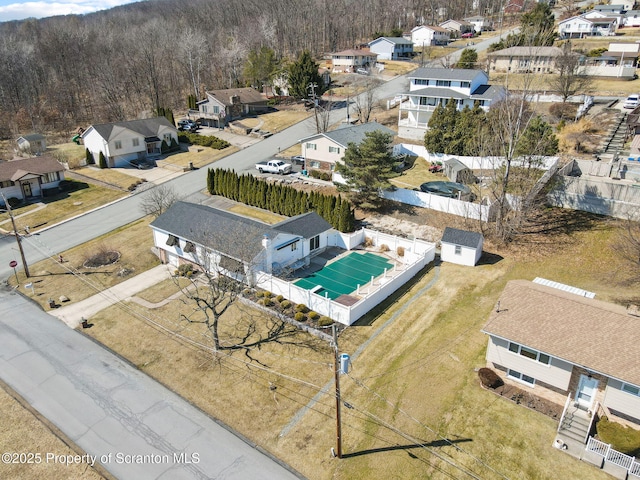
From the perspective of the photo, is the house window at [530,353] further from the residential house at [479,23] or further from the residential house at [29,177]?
the residential house at [479,23]

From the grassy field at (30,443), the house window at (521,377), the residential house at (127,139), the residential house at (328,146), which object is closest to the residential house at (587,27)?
the residential house at (328,146)

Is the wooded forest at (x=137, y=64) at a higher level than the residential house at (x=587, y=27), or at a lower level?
lower

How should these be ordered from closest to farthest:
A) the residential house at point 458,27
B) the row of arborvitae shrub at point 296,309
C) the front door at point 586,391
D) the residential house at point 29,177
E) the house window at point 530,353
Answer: the front door at point 586,391 → the house window at point 530,353 → the row of arborvitae shrub at point 296,309 → the residential house at point 29,177 → the residential house at point 458,27

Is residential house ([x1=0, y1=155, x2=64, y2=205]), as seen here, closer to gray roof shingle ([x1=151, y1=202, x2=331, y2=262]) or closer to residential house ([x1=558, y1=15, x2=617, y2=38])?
gray roof shingle ([x1=151, y1=202, x2=331, y2=262])

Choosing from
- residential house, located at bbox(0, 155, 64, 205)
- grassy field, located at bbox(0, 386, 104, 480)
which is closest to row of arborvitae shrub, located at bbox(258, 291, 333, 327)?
grassy field, located at bbox(0, 386, 104, 480)

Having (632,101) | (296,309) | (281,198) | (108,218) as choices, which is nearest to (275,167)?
(281,198)

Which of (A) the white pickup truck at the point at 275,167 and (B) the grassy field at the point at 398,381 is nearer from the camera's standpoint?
(B) the grassy field at the point at 398,381
